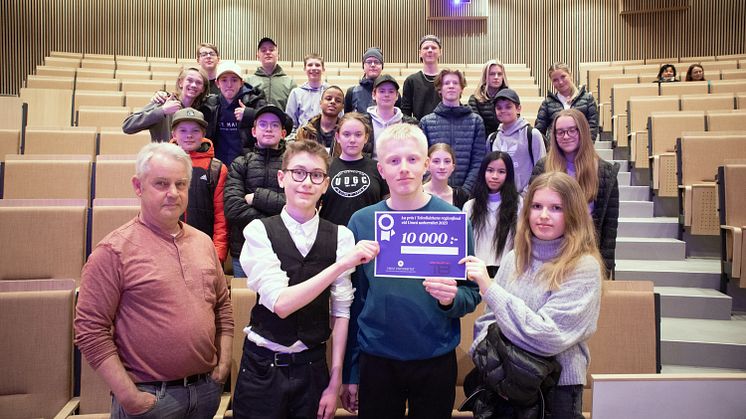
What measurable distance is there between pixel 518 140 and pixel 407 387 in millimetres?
1927

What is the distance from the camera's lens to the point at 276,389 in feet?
4.33

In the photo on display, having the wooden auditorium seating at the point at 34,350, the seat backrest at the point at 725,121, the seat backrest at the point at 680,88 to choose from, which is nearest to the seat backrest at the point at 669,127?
the seat backrest at the point at 725,121

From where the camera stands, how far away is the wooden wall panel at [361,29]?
771cm

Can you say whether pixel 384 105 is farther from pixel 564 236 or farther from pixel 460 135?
pixel 564 236

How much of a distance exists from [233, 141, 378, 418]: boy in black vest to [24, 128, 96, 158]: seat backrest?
9.15 ft

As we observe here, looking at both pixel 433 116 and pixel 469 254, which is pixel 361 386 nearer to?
pixel 469 254

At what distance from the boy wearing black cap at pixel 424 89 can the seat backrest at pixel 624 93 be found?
2.47 metres

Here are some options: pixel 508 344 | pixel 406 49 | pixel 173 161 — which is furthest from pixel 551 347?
pixel 406 49

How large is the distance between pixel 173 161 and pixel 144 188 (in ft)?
0.33

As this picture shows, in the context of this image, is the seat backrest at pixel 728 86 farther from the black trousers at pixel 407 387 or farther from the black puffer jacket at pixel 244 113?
the black trousers at pixel 407 387

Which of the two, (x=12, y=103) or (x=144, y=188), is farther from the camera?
(x=12, y=103)

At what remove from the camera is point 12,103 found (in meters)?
4.39

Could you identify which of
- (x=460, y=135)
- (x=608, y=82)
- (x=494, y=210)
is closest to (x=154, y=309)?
(x=494, y=210)

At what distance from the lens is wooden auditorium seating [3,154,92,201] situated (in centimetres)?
276
